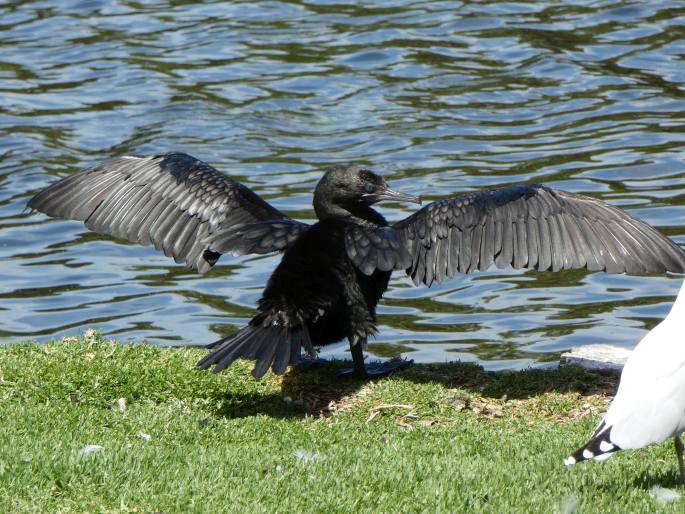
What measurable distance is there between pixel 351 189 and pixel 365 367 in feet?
3.77

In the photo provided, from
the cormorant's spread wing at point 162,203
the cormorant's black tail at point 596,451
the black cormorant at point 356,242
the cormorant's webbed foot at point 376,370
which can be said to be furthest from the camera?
the cormorant's spread wing at point 162,203

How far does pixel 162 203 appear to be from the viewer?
8094 mm

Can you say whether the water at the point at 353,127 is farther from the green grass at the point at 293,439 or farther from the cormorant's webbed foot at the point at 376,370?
the green grass at the point at 293,439

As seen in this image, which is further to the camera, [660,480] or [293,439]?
[293,439]

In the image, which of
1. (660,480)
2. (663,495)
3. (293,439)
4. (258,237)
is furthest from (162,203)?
(663,495)

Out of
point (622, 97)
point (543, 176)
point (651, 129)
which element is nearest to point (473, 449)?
point (543, 176)

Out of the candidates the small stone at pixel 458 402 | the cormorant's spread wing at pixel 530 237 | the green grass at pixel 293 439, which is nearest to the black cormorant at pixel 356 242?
the cormorant's spread wing at pixel 530 237

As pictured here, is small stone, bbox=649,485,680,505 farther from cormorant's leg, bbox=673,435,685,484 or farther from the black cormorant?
the black cormorant

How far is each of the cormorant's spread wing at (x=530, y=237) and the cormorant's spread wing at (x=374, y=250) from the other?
142 millimetres

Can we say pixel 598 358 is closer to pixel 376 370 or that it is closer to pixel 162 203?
pixel 376 370

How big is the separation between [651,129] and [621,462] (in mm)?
8405

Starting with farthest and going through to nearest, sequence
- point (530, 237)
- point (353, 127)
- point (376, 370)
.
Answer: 1. point (353, 127)
2. point (376, 370)
3. point (530, 237)

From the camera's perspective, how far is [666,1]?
17094 mm

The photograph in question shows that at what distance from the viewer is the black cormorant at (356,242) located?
6.98 meters
